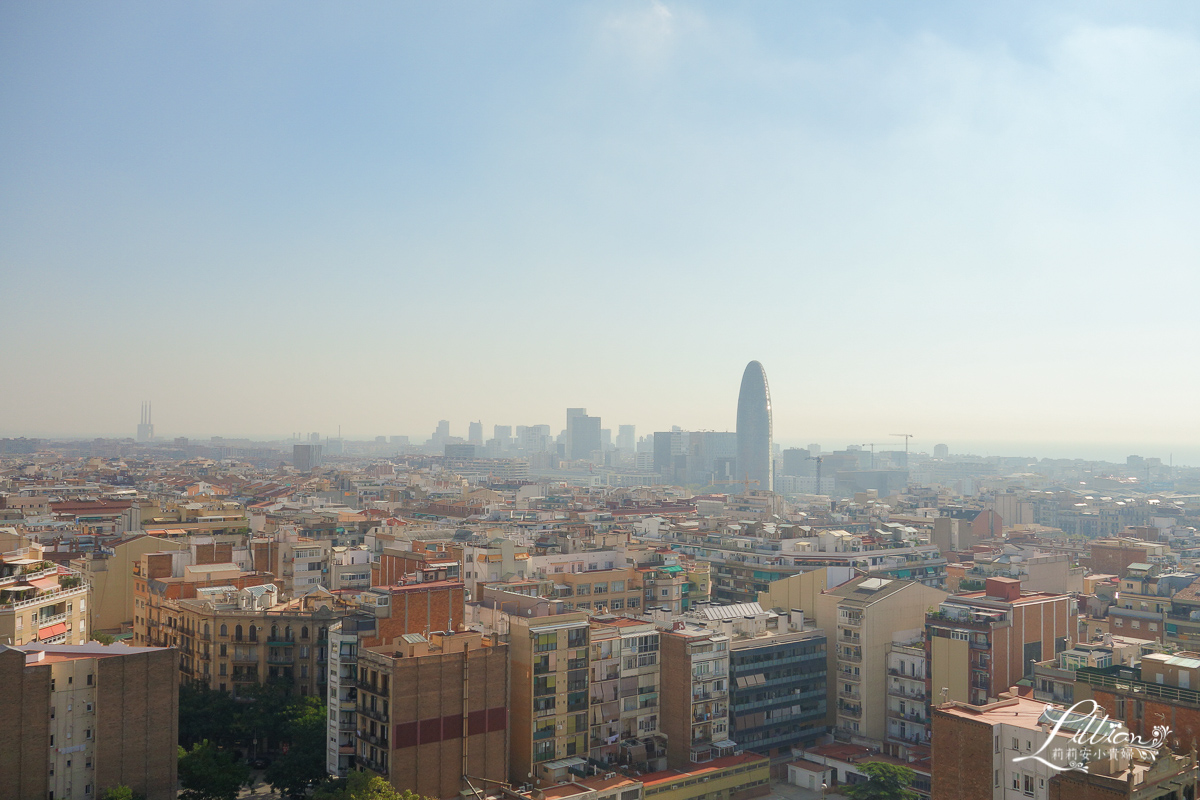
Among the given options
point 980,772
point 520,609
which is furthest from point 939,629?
point 520,609

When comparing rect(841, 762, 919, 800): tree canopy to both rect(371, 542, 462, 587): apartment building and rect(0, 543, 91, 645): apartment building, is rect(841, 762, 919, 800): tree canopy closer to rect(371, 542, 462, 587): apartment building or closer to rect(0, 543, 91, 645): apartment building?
rect(371, 542, 462, 587): apartment building

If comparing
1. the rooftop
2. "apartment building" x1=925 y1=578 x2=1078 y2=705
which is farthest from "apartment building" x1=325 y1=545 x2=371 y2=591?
"apartment building" x1=925 y1=578 x2=1078 y2=705

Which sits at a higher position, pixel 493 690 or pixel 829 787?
pixel 493 690

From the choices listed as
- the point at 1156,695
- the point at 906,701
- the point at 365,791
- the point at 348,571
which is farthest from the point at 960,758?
the point at 348,571

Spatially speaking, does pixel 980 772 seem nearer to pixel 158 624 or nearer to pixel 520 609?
pixel 520 609

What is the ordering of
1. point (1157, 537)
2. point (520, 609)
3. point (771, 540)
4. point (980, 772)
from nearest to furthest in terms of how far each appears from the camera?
point (980, 772)
point (520, 609)
point (771, 540)
point (1157, 537)

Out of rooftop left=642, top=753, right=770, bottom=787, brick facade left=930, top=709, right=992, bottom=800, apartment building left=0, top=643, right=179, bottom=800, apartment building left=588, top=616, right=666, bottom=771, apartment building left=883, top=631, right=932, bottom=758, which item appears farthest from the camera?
apartment building left=883, top=631, right=932, bottom=758

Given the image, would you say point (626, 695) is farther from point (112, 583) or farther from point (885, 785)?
point (112, 583)

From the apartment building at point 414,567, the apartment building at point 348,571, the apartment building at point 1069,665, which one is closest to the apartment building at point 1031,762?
the apartment building at point 1069,665
